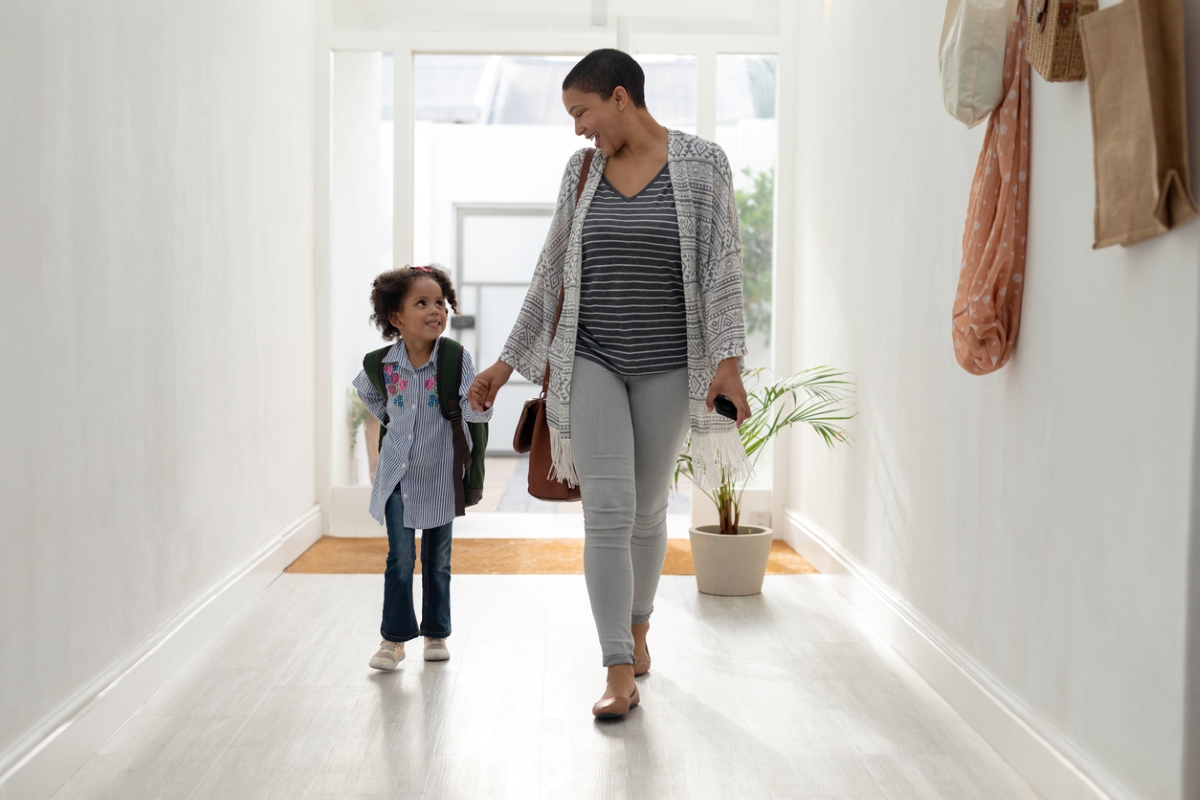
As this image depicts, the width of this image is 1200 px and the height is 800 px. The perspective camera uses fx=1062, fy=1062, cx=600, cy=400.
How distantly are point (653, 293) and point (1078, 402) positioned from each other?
0.76m

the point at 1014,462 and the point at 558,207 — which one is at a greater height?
the point at 558,207

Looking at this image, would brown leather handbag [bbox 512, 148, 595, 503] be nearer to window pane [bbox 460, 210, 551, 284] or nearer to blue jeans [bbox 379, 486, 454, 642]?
blue jeans [bbox 379, 486, 454, 642]

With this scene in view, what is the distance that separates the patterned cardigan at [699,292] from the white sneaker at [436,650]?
58cm

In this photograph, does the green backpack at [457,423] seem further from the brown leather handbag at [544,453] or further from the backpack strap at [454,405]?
the brown leather handbag at [544,453]

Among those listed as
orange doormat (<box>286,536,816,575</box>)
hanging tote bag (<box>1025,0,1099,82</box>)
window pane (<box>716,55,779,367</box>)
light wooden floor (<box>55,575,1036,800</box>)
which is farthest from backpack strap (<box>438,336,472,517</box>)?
window pane (<box>716,55,779,367</box>)

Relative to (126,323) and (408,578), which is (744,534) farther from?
(126,323)

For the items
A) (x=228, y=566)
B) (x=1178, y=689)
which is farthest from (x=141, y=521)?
(x=1178, y=689)

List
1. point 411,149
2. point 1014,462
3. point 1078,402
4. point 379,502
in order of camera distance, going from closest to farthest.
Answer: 1. point 1078,402
2. point 1014,462
3. point 379,502
4. point 411,149

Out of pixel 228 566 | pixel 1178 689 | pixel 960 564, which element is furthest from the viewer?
pixel 228 566

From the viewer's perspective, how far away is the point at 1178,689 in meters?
1.32

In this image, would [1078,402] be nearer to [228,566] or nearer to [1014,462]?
[1014,462]

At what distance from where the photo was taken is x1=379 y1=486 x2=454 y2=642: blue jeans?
91.6 inches

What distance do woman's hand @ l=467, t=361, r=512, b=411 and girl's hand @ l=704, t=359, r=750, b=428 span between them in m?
0.41

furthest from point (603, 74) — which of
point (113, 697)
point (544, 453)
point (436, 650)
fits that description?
point (113, 697)
